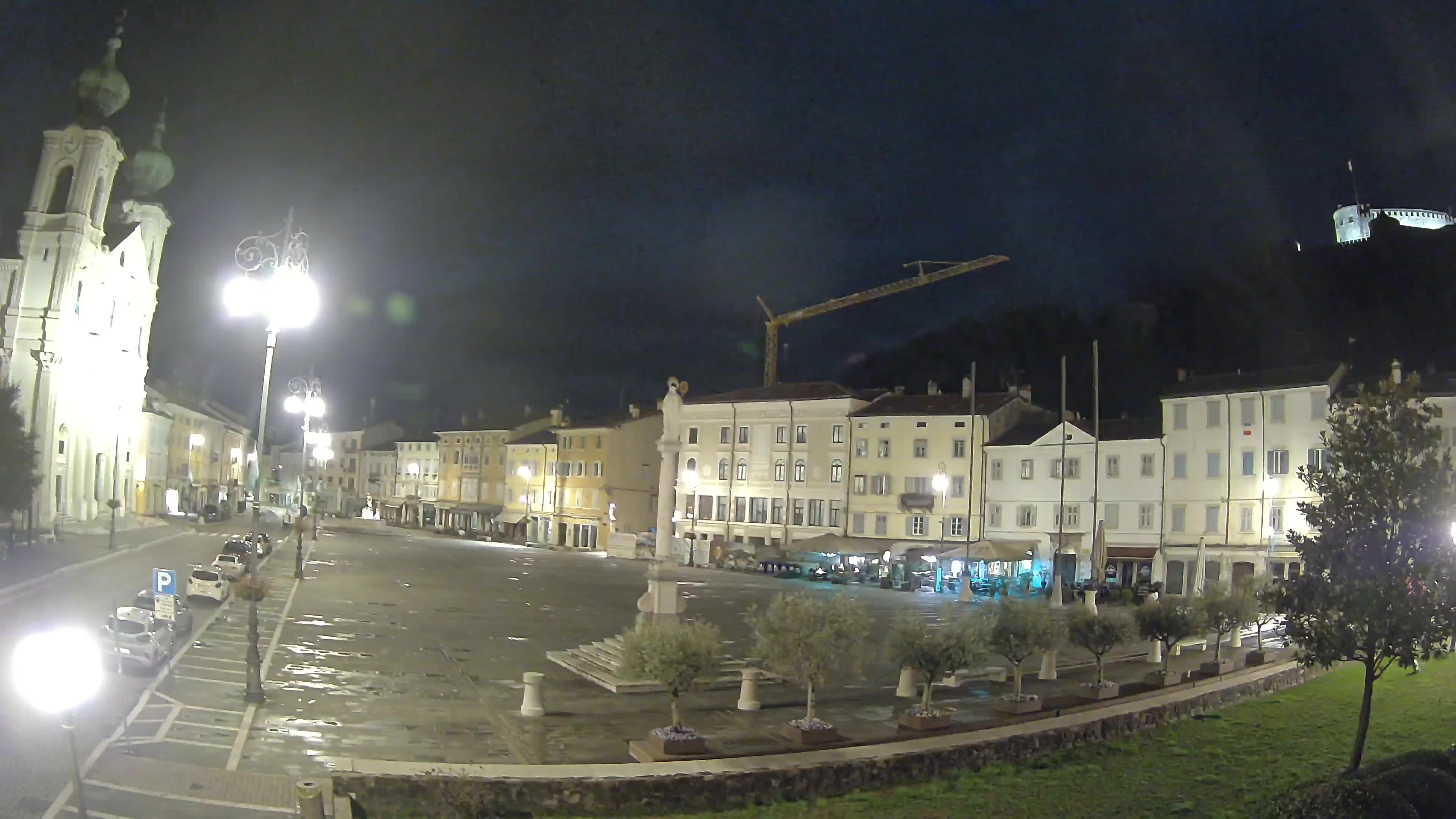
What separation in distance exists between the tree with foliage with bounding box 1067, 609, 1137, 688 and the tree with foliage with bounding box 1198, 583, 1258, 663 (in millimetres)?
3570

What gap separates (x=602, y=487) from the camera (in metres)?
86.2

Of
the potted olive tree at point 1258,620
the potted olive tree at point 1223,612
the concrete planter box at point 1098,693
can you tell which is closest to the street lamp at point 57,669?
the concrete planter box at point 1098,693

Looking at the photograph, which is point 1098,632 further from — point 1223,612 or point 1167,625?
point 1223,612

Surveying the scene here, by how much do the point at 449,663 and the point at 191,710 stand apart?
6823mm

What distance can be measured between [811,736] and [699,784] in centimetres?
274

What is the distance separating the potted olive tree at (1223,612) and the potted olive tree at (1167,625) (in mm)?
689

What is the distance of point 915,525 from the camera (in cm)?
6519

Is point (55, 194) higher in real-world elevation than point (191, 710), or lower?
higher

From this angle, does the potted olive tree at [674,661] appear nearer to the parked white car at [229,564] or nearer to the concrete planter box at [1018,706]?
the concrete planter box at [1018,706]

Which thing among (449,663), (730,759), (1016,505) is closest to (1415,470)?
(730,759)

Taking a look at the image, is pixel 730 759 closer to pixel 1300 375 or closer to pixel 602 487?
pixel 1300 375

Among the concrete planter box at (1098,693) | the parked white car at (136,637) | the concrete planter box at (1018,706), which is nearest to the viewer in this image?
the concrete planter box at (1018,706)

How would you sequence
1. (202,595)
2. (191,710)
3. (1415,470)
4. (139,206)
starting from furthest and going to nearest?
1. (139,206)
2. (202,595)
3. (191,710)
4. (1415,470)

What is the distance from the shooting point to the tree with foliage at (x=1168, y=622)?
22.9m
